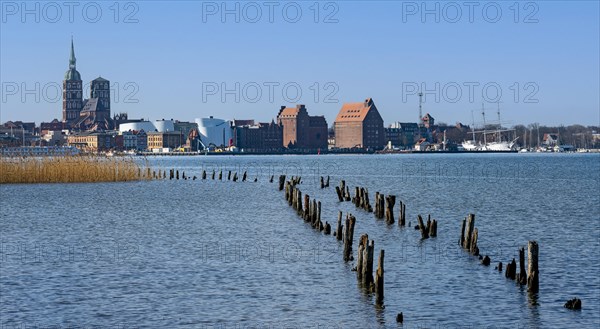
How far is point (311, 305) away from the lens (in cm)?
2353

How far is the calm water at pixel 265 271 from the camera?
73.0 feet

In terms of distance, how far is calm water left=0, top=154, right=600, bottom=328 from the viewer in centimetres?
2225

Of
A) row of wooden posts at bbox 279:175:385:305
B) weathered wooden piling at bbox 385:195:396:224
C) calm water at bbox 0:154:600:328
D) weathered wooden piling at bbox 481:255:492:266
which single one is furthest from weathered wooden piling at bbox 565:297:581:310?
weathered wooden piling at bbox 385:195:396:224

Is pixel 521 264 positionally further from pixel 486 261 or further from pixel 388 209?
pixel 388 209

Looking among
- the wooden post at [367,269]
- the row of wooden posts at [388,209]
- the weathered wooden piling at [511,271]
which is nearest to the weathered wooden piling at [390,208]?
the row of wooden posts at [388,209]

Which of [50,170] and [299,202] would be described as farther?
[50,170]

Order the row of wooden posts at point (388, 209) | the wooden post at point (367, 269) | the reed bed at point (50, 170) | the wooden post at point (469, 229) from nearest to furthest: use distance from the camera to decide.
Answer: the wooden post at point (367, 269) → the wooden post at point (469, 229) → the row of wooden posts at point (388, 209) → the reed bed at point (50, 170)

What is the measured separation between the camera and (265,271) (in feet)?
94.9

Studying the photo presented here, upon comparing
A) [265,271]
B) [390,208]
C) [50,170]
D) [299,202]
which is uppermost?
[50,170]

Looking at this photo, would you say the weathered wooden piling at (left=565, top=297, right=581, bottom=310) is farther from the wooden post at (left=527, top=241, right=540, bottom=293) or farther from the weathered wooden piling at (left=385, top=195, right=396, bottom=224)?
the weathered wooden piling at (left=385, top=195, right=396, bottom=224)

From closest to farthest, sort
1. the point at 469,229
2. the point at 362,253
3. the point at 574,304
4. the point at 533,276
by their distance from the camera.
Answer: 1. the point at 574,304
2. the point at 533,276
3. the point at 362,253
4. the point at 469,229

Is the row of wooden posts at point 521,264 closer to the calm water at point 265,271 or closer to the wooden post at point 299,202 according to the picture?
the calm water at point 265,271

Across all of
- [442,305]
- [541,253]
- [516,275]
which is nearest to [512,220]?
[541,253]

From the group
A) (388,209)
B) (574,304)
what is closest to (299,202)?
(388,209)
